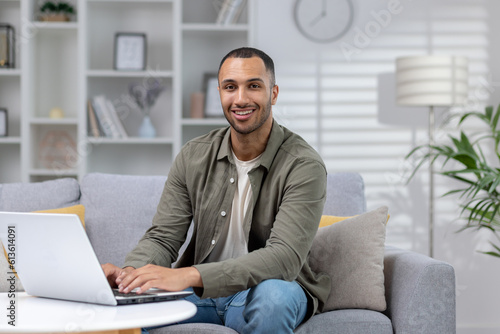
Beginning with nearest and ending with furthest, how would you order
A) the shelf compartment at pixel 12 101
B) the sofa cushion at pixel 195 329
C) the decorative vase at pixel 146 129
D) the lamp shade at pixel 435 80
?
the sofa cushion at pixel 195 329
the lamp shade at pixel 435 80
the decorative vase at pixel 146 129
the shelf compartment at pixel 12 101

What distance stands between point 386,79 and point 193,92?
1.16 metres

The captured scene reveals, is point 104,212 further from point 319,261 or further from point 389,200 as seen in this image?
point 389,200

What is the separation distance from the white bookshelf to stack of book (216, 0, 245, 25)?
0.18 feet

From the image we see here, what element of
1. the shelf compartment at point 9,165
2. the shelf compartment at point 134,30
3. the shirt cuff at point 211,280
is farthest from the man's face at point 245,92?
the shelf compartment at point 9,165

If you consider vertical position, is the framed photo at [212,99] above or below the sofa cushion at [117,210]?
above

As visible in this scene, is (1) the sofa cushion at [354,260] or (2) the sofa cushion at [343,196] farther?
(2) the sofa cushion at [343,196]

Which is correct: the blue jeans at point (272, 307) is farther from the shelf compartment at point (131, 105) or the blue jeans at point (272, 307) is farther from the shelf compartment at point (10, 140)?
the shelf compartment at point (10, 140)

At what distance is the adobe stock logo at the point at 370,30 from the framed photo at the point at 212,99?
2.60ft

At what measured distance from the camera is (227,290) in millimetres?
1309

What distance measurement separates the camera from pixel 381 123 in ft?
10.9

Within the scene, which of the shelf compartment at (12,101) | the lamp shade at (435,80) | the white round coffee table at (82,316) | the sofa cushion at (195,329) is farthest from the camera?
the shelf compartment at (12,101)

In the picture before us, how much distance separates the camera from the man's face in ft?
5.19

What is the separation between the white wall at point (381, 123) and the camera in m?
3.32

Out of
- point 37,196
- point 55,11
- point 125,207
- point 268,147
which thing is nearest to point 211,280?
point 268,147
